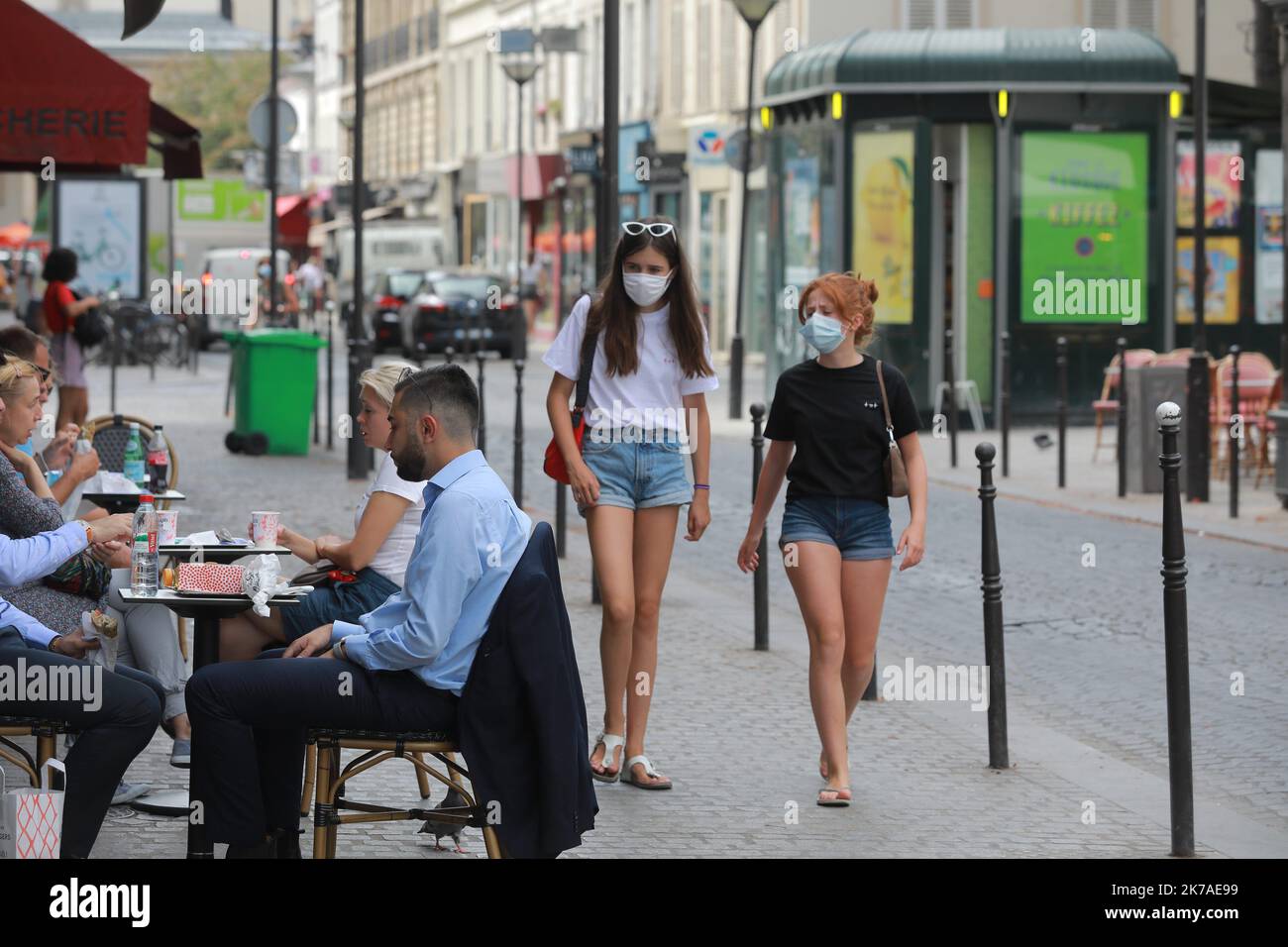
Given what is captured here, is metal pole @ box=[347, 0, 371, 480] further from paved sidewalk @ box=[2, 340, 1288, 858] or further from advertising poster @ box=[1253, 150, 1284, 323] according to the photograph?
advertising poster @ box=[1253, 150, 1284, 323]

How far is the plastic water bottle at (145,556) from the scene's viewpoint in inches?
245

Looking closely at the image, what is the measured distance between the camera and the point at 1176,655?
21.6 ft

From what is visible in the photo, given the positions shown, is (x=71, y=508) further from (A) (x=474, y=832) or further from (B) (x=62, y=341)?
(B) (x=62, y=341)

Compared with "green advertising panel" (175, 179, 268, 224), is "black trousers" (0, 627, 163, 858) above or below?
below

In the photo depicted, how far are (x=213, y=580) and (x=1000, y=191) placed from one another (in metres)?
17.8

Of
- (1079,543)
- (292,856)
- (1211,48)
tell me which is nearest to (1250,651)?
(1079,543)

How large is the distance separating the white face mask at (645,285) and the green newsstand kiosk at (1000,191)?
15.4 meters

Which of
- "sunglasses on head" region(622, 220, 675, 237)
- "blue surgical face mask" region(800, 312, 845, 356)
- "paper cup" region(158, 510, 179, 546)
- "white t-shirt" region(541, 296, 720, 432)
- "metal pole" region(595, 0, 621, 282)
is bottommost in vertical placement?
"paper cup" region(158, 510, 179, 546)

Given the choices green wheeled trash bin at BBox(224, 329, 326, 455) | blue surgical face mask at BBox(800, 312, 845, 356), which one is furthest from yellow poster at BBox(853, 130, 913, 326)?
blue surgical face mask at BBox(800, 312, 845, 356)

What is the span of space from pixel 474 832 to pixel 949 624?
4.97 metres

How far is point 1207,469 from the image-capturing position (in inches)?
643

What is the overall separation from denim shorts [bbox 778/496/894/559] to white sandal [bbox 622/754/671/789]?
87 centimetres

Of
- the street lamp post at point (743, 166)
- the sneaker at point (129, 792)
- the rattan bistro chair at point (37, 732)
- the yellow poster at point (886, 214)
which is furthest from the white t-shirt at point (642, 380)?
the street lamp post at point (743, 166)

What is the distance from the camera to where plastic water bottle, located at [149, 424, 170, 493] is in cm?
933
